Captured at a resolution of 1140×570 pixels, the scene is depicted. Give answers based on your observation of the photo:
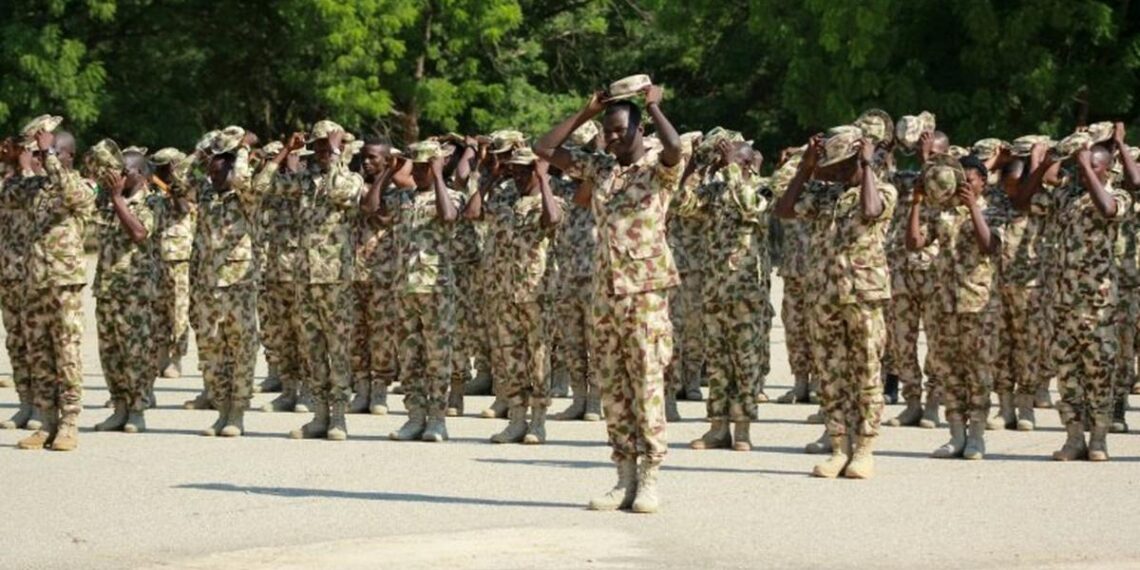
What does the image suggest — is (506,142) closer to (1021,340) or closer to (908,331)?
(908,331)

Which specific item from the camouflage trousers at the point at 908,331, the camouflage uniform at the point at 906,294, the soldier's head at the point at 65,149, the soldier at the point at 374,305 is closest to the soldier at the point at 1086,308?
the camouflage uniform at the point at 906,294

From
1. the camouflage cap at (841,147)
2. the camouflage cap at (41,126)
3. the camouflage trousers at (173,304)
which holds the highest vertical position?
the camouflage cap at (41,126)

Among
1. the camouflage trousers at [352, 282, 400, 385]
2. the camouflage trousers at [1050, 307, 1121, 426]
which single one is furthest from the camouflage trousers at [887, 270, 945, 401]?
the camouflage trousers at [352, 282, 400, 385]

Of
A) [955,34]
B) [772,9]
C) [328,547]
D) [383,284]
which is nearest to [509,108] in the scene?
[772,9]

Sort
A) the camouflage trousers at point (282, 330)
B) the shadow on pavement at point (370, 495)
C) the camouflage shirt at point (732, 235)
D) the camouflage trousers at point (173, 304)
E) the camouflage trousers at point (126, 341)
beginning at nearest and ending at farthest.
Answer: the shadow on pavement at point (370, 495) < the camouflage shirt at point (732, 235) < the camouflage trousers at point (126, 341) < the camouflage trousers at point (282, 330) < the camouflage trousers at point (173, 304)

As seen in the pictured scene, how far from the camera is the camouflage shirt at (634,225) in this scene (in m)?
12.6

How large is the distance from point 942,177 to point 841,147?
1456 mm

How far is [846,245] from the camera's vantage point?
1419cm

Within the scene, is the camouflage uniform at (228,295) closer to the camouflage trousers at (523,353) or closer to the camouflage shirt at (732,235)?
the camouflage trousers at (523,353)

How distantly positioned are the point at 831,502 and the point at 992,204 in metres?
4.86

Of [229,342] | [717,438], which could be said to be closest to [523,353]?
[717,438]

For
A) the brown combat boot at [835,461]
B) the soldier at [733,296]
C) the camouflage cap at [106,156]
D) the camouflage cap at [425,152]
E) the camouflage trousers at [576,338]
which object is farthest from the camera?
the camouflage trousers at [576,338]

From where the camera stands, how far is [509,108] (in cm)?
4444

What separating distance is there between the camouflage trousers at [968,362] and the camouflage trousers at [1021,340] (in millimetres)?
1548
